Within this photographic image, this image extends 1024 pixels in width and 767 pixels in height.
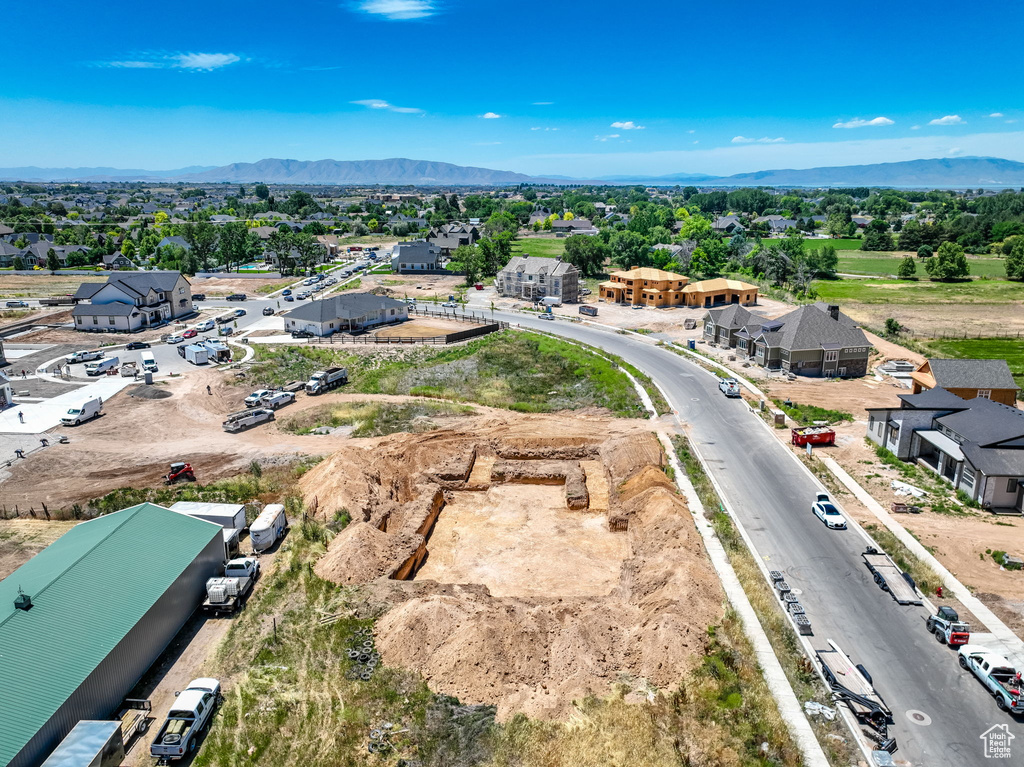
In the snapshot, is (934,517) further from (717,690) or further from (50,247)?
(50,247)

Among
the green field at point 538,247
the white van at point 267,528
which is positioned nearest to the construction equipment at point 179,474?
the white van at point 267,528

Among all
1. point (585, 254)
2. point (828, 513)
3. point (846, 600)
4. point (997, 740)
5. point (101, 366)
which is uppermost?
point (585, 254)

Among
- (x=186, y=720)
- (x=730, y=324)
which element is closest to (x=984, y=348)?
(x=730, y=324)

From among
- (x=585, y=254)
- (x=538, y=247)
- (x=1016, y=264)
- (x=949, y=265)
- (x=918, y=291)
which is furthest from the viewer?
(x=538, y=247)

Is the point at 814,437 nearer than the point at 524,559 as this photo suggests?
No

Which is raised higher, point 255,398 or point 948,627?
point 255,398

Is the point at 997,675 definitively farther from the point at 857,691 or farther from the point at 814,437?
the point at 814,437

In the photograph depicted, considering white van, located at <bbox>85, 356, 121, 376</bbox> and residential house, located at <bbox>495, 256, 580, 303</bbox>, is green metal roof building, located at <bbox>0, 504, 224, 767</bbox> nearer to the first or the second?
white van, located at <bbox>85, 356, 121, 376</bbox>
